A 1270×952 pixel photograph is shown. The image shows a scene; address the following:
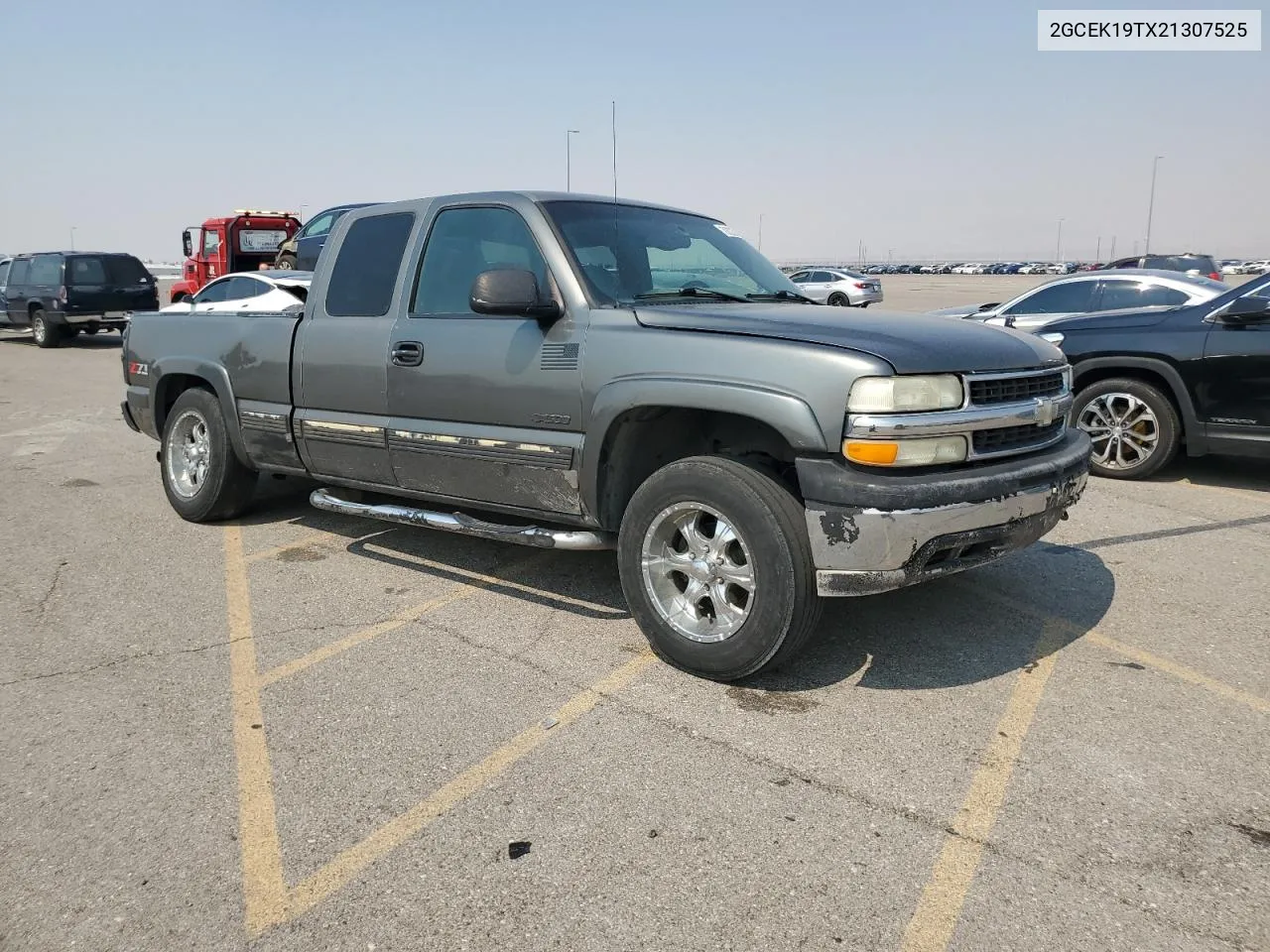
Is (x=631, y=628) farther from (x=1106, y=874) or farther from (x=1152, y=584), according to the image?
(x=1152, y=584)

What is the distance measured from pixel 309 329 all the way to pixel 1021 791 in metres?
4.10

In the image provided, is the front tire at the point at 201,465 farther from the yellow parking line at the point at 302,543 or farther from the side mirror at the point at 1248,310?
the side mirror at the point at 1248,310

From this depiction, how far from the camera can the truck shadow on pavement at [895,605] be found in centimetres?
391

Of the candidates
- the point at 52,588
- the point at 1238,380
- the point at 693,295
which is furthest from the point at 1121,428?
the point at 52,588

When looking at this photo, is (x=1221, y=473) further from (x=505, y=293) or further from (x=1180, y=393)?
(x=505, y=293)

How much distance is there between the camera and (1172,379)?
7.03 metres

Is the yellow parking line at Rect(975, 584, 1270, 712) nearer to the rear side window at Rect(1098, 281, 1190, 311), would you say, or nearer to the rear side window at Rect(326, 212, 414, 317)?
the rear side window at Rect(326, 212, 414, 317)

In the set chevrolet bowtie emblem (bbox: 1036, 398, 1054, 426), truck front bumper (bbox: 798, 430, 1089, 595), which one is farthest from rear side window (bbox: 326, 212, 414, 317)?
chevrolet bowtie emblem (bbox: 1036, 398, 1054, 426)

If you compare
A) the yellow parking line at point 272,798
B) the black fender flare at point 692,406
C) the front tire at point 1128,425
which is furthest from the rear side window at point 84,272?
the black fender flare at point 692,406

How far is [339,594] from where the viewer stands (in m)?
4.89

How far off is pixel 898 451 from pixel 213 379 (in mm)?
4247

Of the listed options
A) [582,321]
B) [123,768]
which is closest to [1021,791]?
[582,321]

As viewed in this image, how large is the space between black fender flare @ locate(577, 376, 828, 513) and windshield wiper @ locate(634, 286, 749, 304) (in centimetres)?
59

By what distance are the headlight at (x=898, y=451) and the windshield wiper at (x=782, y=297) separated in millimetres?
1428
